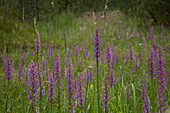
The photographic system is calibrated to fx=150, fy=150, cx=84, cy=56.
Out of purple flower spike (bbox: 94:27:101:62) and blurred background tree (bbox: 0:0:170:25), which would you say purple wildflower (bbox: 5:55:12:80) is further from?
blurred background tree (bbox: 0:0:170:25)

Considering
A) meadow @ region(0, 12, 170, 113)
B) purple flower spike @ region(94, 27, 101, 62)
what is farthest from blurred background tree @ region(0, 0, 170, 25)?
purple flower spike @ region(94, 27, 101, 62)

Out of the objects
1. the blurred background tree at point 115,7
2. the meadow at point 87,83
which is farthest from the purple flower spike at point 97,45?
the blurred background tree at point 115,7

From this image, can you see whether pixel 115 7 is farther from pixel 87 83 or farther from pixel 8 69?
pixel 8 69

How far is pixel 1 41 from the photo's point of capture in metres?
6.03

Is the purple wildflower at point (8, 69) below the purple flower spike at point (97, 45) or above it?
below

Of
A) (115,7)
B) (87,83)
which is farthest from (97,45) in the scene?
(115,7)

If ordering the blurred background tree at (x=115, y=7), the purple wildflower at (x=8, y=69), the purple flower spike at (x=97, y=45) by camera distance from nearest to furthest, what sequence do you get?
the purple flower spike at (x=97, y=45) → the purple wildflower at (x=8, y=69) → the blurred background tree at (x=115, y=7)

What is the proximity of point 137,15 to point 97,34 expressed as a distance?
842 cm

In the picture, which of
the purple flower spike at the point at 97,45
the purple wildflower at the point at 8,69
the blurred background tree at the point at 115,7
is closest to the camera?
the purple flower spike at the point at 97,45

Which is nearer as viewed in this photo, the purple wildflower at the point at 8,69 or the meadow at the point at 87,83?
the meadow at the point at 87,83

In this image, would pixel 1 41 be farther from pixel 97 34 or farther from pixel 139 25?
pixel 139 25

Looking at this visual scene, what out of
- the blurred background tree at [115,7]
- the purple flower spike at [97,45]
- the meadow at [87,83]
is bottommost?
the meadow at [87,83]

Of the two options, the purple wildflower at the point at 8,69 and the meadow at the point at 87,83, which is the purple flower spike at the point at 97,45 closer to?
the meadow at the point at 87,83

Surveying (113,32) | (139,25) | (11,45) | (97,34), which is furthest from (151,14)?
(97,34)
